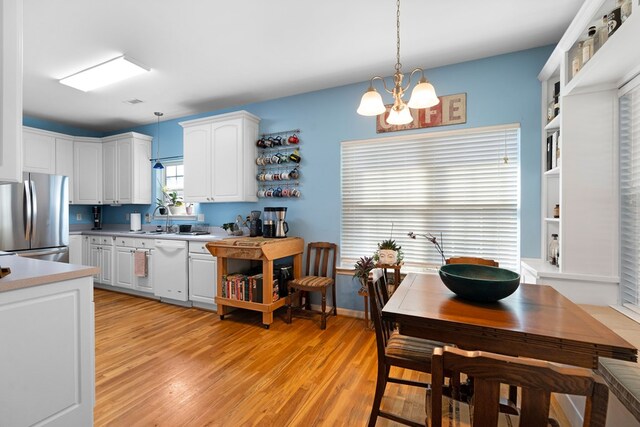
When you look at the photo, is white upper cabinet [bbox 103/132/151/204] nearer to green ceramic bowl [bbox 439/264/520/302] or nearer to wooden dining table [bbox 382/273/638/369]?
wooden dining table [bbox 382/273/638/369]

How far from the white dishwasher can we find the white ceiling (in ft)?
6.30

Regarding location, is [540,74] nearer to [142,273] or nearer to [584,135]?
[584,135]

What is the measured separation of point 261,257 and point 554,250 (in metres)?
2.61

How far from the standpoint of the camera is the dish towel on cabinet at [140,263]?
3945 millimetres

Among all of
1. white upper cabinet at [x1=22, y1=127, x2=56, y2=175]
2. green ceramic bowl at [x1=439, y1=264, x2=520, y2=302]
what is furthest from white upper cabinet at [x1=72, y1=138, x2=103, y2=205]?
green ceramic bowl at [x1=439, y1=264, x2=520, y2=302]

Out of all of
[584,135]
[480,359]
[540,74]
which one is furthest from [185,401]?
[540,74]

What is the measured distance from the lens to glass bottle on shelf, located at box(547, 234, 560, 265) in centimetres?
236

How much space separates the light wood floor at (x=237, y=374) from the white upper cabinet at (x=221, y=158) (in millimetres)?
1556

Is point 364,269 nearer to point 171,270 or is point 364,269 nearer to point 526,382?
point 526,382

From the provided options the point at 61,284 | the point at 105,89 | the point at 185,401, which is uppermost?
the point at 105,89

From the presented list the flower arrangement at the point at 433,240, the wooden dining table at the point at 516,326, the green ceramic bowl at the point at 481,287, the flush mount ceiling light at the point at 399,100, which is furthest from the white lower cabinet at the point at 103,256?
the green ceramic bowl at the point at 481,287

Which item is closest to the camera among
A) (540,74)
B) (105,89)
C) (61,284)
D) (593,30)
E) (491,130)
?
(61,284)

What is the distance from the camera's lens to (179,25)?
2285 mm

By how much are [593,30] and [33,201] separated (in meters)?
5.75
